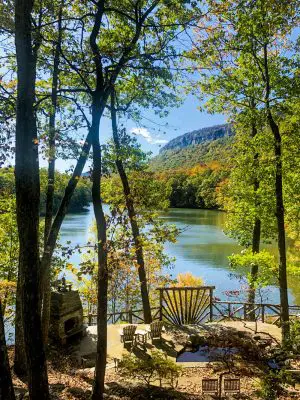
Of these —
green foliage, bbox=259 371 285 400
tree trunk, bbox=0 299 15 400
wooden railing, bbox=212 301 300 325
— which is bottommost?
wooden railing, bbox=212 301 300 325

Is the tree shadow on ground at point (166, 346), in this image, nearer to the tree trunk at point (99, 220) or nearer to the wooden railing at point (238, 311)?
the wooden railing at point (238, 311)

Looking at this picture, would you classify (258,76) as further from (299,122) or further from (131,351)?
(131,351)

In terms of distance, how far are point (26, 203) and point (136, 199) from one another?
395cm

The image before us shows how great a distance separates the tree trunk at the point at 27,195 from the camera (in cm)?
529

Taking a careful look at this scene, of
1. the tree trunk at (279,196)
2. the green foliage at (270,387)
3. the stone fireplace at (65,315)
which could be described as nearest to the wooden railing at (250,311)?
the tree trunk at (279,196)

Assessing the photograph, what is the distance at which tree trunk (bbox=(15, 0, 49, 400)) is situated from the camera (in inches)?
208

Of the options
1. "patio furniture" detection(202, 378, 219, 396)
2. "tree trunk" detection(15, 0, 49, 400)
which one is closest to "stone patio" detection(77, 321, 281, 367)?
"patio furniture" detection(202, 378, 219, 396)

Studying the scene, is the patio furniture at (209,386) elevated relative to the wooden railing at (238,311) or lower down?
elevated

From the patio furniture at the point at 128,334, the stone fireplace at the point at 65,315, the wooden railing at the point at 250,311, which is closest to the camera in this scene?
the patio furniture at the point at 128,334

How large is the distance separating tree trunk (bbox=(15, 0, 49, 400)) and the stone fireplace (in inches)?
297

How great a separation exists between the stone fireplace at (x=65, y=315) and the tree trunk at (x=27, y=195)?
7.54 m

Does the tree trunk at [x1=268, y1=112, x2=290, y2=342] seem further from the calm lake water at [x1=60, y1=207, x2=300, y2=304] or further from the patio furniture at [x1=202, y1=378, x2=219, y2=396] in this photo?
the calm lake water at [x1=60, y1=207, x2=300, y2=304]

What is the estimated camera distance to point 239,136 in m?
16.6

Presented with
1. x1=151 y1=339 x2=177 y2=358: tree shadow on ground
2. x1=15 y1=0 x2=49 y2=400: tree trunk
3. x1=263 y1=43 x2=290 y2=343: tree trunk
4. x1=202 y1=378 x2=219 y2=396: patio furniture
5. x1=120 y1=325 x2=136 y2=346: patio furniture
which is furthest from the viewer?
x1=120 y1=325 x2=136 y2=346: patio furniture
